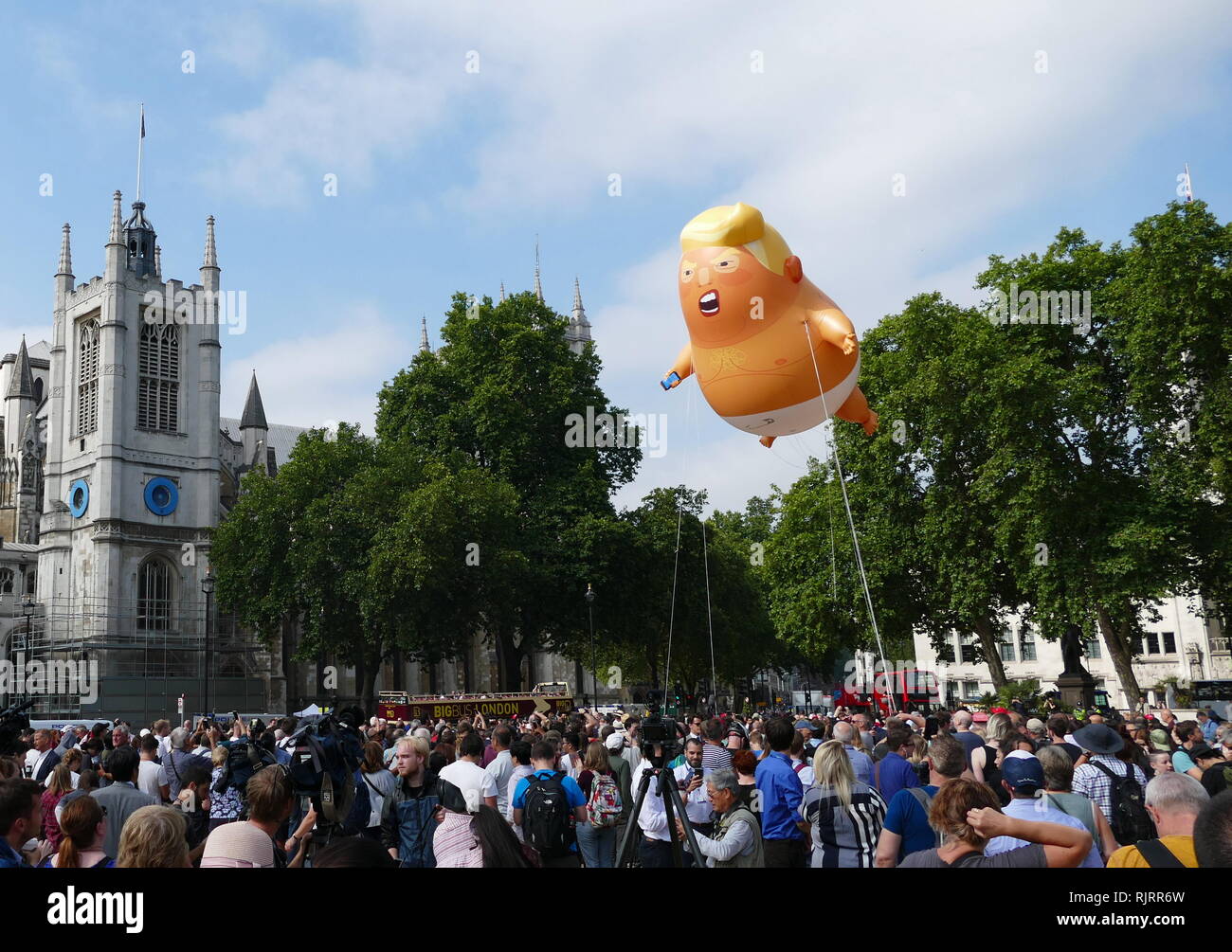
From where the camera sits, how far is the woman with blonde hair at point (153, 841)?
4.30 metres

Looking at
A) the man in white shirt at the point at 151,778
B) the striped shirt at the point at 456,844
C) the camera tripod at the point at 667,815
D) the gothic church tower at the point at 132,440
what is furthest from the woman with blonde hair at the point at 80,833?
the gothic church tower at the point at 132,440

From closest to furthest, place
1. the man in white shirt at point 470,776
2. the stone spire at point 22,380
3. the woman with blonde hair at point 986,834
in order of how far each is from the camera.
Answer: the woman with blonde hair at point 986,834 < the man in white shirt at point 470,776 < the stone spire at point 22,380

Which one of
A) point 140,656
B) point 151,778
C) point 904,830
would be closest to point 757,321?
point 904,830

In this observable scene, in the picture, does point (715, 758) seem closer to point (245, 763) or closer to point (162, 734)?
point (245, 763)

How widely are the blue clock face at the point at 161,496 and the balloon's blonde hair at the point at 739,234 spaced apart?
5196 cm

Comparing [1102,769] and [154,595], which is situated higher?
[154,595]

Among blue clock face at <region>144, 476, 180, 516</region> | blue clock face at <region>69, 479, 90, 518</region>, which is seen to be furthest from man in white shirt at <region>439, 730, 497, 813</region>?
blue clock face at <region>69, 479, 90, 518</region>

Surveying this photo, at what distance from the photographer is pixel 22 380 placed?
71.2 m

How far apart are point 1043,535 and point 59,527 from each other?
49660 mm

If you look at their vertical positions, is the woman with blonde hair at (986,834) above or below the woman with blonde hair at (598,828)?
above

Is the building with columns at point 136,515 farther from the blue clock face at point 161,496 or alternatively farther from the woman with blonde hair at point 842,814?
the woman with blonde hair at point 842,814

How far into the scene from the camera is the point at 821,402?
39.1 feet

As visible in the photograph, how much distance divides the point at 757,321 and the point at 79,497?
54421 mm
